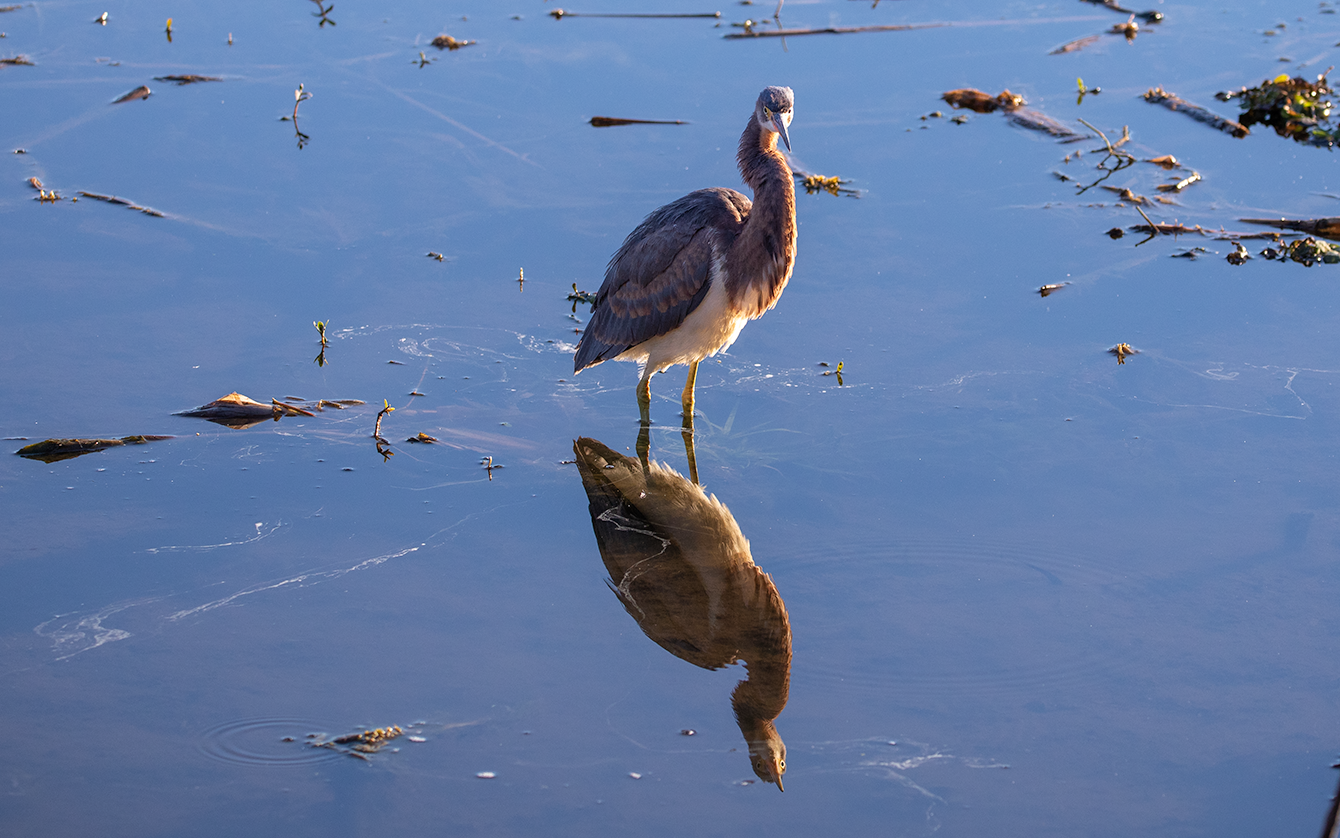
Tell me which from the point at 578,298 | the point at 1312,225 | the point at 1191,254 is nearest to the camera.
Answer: the point at 578,298

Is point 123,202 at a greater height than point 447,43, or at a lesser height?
lesser

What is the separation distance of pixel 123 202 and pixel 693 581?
5.00 metres

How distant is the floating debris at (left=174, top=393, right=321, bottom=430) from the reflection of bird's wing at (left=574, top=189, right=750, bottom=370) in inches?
58.7

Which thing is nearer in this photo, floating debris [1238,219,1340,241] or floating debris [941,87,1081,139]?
floating debris [1238,219,1340,241]

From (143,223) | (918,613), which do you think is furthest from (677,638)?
(143,223)

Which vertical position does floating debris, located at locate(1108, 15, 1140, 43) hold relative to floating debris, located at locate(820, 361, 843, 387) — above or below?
above

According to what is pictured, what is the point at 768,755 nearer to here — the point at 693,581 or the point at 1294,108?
the point at 693,581

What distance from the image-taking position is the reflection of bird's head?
4.04m

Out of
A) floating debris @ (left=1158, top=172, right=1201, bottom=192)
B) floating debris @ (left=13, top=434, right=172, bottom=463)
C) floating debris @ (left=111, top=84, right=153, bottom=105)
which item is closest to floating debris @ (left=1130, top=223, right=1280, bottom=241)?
floating debris @ (left=1158, top=172, right=1201, bottom=192)

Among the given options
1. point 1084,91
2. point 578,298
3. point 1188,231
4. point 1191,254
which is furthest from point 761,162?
point 1084,91

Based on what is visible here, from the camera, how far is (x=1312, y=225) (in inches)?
301

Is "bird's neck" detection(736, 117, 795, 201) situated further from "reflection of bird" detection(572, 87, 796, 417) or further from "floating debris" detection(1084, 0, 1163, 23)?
"floating debris" detection(1084, 0, 1163, 23)

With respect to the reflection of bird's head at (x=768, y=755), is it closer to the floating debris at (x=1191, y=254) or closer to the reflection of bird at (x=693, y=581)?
the reflection of bird at (x=693, y=581)

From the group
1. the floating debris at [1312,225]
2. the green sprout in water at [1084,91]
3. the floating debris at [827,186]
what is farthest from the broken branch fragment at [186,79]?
the floating debris at [1312,225]
